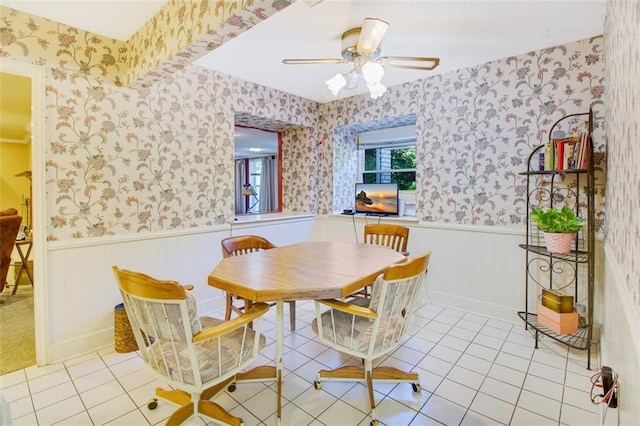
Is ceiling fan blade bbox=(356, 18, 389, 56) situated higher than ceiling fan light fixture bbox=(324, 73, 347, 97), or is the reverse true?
ceiling fan blade bbox=(356, 18, 389, 56)

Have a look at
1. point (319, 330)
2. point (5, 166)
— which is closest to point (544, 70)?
point (319, 330)

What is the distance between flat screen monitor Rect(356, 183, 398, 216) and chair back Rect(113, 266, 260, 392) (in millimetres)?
2545

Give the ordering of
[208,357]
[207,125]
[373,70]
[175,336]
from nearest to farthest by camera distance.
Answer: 1. [175,336]
2. [208,357]
3. [373,70]
4. [207,125]

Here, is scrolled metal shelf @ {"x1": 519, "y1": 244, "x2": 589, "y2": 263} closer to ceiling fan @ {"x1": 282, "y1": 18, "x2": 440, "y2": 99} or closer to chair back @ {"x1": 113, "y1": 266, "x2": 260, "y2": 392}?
ceiling fan @ {"x1": 282, "y1": 18, "x2": 440, "y2": 99}

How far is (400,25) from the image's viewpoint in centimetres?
215

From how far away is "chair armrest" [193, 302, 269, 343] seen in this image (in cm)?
131

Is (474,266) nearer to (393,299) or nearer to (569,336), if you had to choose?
(569,336)

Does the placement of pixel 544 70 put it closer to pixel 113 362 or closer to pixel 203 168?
pixel 203 168

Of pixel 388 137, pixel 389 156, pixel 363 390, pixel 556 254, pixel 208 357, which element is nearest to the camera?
pixel 208 357

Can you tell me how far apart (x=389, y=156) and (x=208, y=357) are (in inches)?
137

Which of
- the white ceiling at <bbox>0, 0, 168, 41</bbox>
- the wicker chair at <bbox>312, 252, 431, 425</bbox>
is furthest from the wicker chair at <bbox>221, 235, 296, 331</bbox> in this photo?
the white ceiling at <bbox>0, 0, 168, 41</bbox>

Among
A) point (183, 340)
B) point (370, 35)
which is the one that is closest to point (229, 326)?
point (183, 340)

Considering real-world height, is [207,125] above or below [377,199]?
above

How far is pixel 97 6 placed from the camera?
1.96 meters
